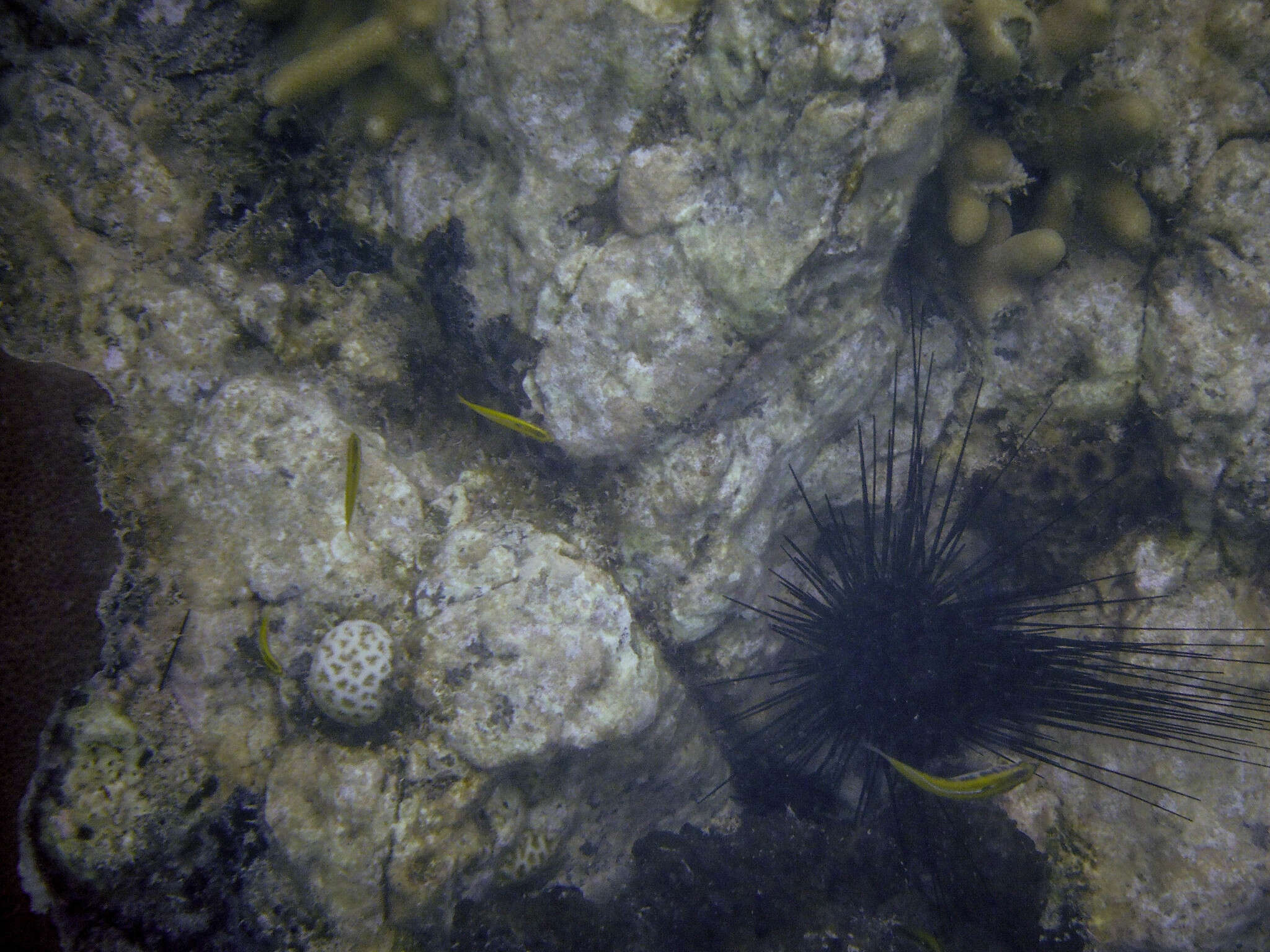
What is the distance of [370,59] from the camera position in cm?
259

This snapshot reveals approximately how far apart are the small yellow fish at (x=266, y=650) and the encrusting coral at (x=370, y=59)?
2.16m

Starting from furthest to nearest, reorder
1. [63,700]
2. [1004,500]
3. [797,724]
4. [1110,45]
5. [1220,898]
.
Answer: [1004,500], [797,724], [1220,898], [1110,45], [63,700]

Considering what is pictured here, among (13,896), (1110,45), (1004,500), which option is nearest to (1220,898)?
(1004,500)

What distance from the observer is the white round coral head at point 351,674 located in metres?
2.45

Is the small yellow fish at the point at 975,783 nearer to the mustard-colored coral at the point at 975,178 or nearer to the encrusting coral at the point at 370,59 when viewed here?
the mustard-colored coral at the point at 975,178

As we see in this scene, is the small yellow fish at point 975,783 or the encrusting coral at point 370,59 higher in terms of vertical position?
the encrusting coral at point 370,59

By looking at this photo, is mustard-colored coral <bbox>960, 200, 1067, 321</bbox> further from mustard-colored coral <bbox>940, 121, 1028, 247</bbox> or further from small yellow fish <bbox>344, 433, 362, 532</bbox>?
small yellow fish <bbox>344, 433, 362, 532</bbox>

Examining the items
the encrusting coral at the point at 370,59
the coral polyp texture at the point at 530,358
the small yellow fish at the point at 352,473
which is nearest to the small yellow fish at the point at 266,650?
the coral polyp texture at the point at 530,358

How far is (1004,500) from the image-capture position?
11.1 feet

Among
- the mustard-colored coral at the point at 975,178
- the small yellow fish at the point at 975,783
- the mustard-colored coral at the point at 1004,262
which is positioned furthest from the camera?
the mustard-colored coral at the point at 1004,262

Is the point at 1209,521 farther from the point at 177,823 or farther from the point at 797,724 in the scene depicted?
the point at 177,823

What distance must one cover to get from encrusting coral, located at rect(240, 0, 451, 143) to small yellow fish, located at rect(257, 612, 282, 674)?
2.16 meters

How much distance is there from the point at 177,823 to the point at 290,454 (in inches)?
57.9

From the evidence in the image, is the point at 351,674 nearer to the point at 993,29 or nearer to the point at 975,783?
the point at 975,783
